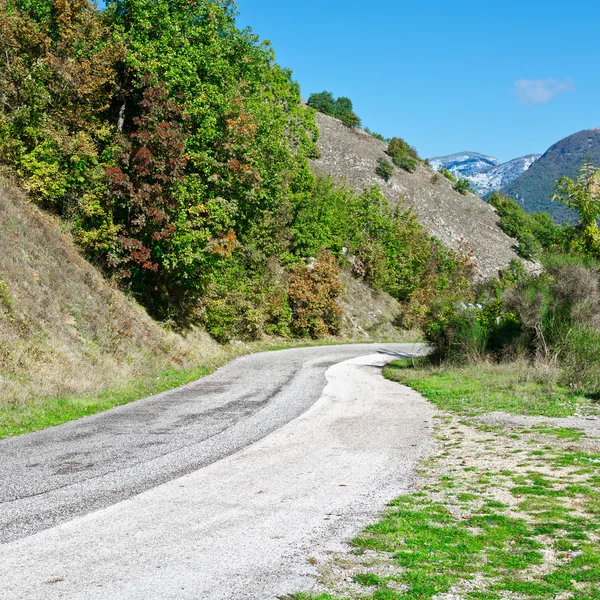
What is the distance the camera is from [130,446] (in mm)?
9633

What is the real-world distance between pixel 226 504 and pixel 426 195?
261 feet

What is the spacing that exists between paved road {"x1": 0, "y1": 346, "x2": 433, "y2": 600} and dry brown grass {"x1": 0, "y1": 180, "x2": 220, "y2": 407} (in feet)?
7.22

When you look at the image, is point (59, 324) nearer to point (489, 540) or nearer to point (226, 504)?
point (226, 504)

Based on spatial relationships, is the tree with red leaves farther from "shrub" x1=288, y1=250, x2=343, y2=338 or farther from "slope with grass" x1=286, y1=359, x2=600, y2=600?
"shrub" x1=288, y1=250, x2=343, y2=338

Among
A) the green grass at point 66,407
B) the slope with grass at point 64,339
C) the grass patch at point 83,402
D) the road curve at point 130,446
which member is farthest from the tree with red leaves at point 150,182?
the road curve at point 130,446

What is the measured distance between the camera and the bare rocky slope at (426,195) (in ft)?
247

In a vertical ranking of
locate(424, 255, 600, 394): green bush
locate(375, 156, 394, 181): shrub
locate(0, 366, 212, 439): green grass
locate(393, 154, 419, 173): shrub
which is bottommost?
locate(0, 366, 212, 439): green grass

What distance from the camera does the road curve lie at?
679cm

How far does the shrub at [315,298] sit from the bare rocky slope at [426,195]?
3008 cm

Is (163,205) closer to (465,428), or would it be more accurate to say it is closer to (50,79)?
(50,79)

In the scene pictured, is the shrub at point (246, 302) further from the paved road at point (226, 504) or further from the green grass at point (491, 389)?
the paved road at point (226, 504)

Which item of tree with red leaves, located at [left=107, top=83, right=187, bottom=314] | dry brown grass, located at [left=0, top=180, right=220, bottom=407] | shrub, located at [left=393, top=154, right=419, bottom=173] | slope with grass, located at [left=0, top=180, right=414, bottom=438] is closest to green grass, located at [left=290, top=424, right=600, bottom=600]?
slope with grass, located at [left=0, top=180, right=414, bottom=438]

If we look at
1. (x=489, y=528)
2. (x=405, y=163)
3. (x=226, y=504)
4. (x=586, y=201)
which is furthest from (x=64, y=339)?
(x=405, y=163)

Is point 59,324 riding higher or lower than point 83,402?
higher
